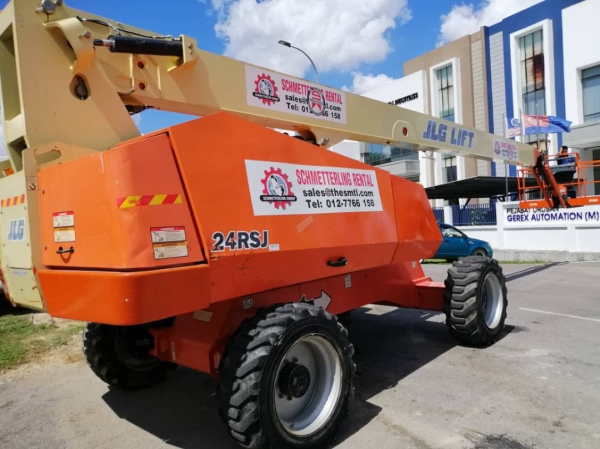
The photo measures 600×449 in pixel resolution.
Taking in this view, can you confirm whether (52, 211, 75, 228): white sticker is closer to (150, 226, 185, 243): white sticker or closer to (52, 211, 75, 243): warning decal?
(52, 211, 75, 243): warning decal

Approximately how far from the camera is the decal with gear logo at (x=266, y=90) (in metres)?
4.29

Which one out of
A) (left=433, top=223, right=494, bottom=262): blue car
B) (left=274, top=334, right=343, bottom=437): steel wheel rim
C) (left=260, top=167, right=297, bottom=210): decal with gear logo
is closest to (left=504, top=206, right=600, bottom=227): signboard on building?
(left=433, top=223, right=494, bottom=262): blue car

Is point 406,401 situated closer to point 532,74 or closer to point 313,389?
point 313,389

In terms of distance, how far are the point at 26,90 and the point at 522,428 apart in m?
4.36

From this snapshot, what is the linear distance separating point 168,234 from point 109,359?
239 centimetres

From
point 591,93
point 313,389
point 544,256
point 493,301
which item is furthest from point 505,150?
point 591,93

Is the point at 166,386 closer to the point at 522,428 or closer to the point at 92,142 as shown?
the point at 92,142

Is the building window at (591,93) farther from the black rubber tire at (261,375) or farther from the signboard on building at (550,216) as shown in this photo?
the black rubber tire at (261,375)

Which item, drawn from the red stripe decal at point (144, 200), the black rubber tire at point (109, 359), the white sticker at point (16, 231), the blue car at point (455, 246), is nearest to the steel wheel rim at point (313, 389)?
the red stripe decal at point (144, 200)

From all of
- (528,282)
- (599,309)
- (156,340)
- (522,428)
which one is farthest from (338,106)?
(528,282)

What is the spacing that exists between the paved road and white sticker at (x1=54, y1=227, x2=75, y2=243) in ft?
5.63

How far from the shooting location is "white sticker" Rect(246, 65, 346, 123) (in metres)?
4.27

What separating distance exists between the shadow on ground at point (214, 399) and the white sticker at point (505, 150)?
3.47 meters

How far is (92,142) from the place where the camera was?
11.0 feet
